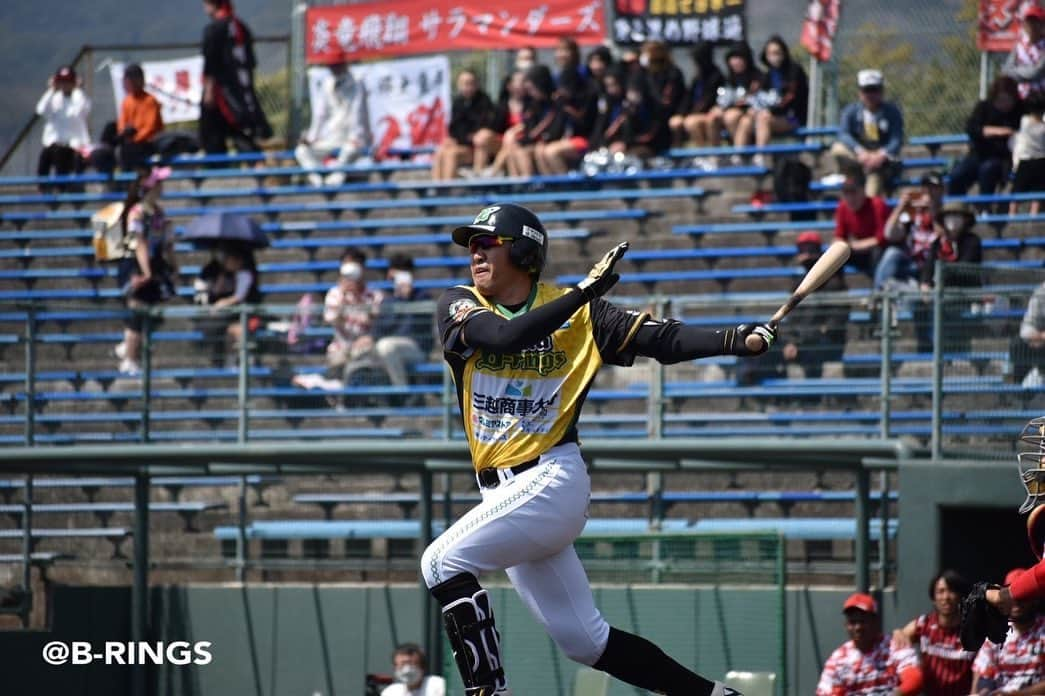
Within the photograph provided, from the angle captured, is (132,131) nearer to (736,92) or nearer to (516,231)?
(736,92)

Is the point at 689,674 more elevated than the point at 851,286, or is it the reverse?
the point at 851,286

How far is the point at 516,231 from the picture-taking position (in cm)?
641

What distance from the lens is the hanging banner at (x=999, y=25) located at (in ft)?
55.7

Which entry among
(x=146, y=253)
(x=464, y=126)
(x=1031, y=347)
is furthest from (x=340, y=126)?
(x=1031, y=347)

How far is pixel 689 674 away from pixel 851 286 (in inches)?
327

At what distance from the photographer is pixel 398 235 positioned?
17.8 metres

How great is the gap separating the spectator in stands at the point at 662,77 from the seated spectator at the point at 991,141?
308 cm

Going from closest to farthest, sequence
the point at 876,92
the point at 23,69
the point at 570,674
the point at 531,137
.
Result: the point at 570,674, the point at 876,92, the point at 531,137, the point at 23,69

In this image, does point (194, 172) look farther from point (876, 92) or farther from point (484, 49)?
point (876, 92)

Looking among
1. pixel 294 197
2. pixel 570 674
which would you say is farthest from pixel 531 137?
pixel 570 674

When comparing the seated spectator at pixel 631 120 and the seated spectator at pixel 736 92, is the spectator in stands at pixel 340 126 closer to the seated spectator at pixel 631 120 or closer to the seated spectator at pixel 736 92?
the seated spectator at pixel 631 120

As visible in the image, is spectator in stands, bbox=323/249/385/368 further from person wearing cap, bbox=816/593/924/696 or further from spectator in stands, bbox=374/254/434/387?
person wearing cap, bbox=816/593/924/696

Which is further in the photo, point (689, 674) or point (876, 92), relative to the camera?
point (876, 92)

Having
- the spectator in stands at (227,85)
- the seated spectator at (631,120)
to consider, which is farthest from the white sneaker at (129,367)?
the spectator in stands at (227,85)
